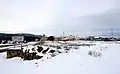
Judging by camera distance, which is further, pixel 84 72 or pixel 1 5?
pixel 1 5

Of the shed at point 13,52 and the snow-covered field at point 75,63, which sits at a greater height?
the shed at point 13,52

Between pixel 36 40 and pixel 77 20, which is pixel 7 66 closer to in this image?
pixel 36 40

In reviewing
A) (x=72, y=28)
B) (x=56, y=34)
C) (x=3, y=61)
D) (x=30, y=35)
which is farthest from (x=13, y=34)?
(x=72, y=28)

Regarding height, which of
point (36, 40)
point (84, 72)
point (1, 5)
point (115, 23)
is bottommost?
point (84, 72)

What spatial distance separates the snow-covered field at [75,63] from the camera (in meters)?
2.96

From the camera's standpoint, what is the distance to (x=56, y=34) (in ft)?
10.2

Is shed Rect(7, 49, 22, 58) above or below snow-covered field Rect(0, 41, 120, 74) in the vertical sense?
above

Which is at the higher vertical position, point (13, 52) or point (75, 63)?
point (13, 52)

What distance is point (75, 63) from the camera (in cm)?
306

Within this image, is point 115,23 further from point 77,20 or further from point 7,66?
point 7,66

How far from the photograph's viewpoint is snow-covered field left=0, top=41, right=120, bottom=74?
296 cm

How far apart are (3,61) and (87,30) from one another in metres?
1.34

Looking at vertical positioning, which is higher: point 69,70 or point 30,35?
point 30,35

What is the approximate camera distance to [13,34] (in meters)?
3.03
